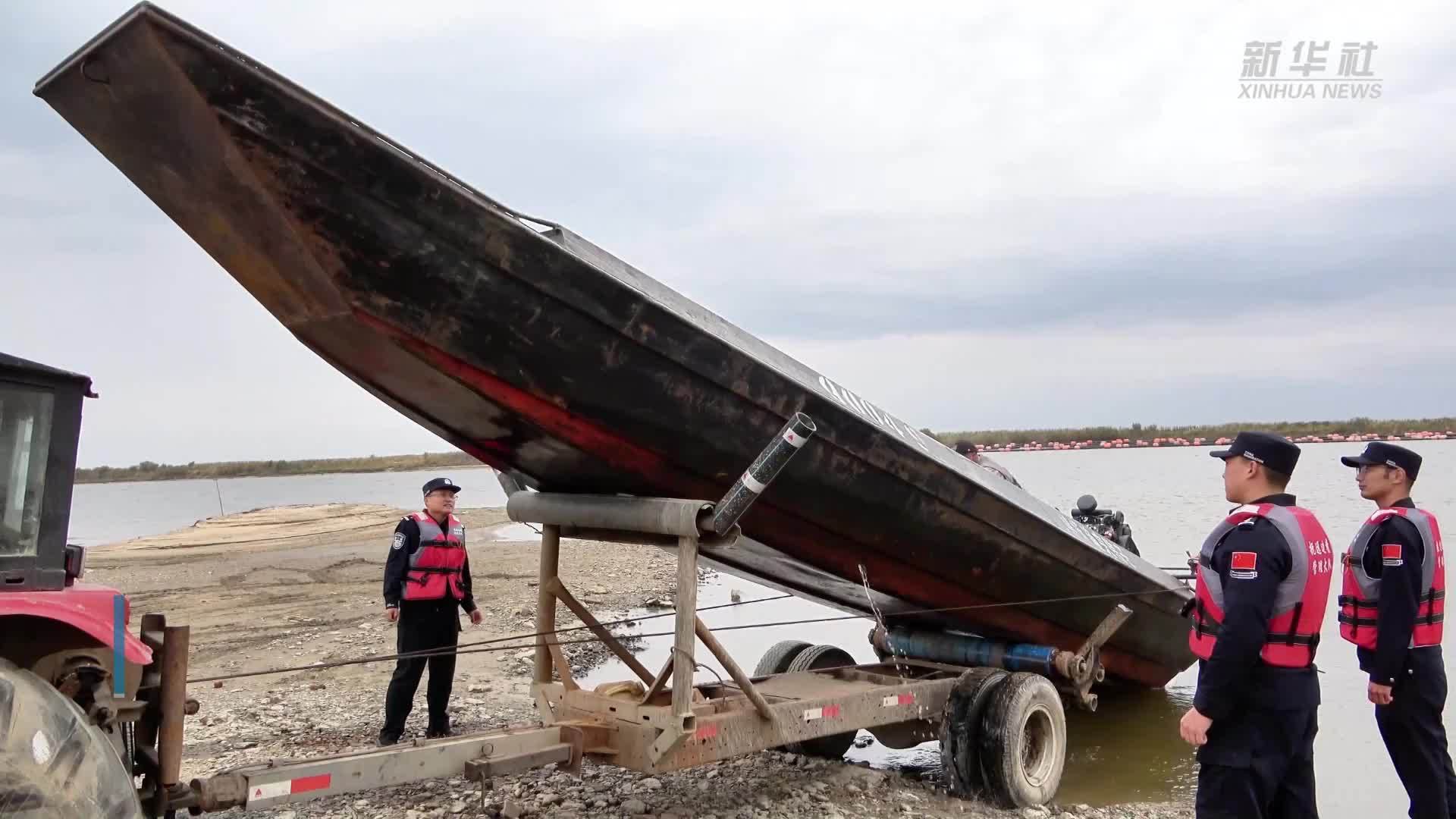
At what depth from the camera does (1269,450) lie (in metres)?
4.02

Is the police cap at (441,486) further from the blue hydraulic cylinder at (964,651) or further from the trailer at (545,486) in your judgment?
the blue hydraulic cylinder at (964,651)

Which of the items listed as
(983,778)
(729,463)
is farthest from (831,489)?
(983,778)

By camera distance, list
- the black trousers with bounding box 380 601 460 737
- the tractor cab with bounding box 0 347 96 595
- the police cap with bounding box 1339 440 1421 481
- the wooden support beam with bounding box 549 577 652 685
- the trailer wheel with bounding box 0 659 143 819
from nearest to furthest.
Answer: the trailer wheel with bounding box 0 659 143 819 < the tractor cab with bounding box 0 347 96 595 < the police cap with bounding box 1339 440 1421 481 < the wooden support beam with bounding box 549 577 652 685 < the black trousers with bounding box 380 601 460 737

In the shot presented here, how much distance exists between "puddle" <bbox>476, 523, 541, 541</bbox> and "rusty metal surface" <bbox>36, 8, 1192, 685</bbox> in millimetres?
18099

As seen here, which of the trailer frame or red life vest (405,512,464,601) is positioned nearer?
the trailer frame

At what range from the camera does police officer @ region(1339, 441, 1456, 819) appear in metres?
4.75

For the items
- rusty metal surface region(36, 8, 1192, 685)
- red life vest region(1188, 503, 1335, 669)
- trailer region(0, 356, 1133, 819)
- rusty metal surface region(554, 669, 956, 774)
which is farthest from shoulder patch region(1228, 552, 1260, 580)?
rusty metal surface region(554, 669, 956, 774)

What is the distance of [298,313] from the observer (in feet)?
14.4

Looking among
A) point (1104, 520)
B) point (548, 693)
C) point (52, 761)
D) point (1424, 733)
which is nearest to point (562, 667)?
point (548, 693)

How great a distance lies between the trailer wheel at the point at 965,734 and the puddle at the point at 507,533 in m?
18.0

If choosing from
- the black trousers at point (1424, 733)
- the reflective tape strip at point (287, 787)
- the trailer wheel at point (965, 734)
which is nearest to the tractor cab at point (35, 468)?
the reflective tape strip at point (287, 787)

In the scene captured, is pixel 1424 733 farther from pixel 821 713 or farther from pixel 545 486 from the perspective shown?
pixel 545 486

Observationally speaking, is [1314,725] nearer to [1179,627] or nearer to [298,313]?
[1179,627]

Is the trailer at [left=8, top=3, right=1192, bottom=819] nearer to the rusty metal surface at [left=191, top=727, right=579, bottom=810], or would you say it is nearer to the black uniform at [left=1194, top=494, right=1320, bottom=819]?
the rusty metal surface at [left=191, top=727, right=579, bottom=810]
